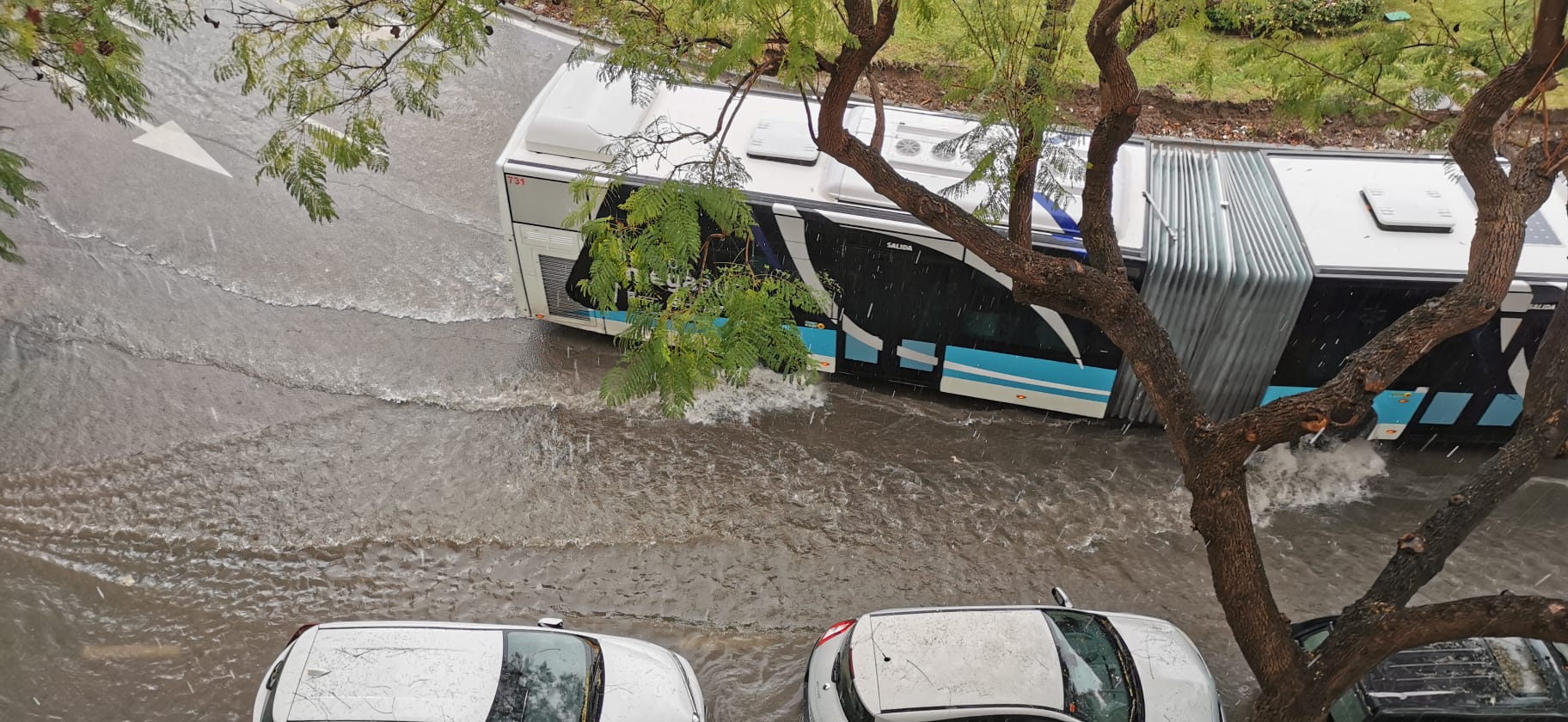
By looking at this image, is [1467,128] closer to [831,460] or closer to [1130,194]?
[1130,194]

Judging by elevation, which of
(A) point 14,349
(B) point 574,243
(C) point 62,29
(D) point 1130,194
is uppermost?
(C) point 62,29

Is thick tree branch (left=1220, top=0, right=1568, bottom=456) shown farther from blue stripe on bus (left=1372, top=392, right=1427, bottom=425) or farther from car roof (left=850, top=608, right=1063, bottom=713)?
blue stripe on bus (left=1372, top=392, right=1427, bottom=425)

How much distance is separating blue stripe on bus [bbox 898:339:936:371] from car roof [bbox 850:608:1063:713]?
3.12 metres

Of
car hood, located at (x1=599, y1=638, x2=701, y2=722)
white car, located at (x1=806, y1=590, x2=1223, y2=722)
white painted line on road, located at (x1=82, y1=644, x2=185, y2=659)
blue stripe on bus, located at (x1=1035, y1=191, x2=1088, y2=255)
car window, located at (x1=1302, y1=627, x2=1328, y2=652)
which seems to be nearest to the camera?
white car, located at (x1=806, y1=590, x2=1223, y2=722)

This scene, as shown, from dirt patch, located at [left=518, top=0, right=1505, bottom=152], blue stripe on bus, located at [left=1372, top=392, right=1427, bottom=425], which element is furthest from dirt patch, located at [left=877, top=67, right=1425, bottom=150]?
blue stripe on bus, located at [left=1372, top=392, right=1427, bottom=425]

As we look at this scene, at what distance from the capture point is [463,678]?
6008 millimetres

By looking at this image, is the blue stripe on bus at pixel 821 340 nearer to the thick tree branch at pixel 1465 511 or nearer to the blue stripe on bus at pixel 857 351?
the blue stripe on bus at pixel 857 351

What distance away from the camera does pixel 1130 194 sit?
8609mm

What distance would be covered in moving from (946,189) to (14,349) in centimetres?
930

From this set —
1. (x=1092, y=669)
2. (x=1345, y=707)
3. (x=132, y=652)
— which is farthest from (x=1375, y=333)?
(x=132, y=652)

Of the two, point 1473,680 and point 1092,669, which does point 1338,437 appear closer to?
point 1473,680

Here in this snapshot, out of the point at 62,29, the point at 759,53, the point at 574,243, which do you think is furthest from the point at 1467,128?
the point at 62,29

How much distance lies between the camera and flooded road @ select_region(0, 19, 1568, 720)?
7707 mm

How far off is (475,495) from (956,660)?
459 centimetres
